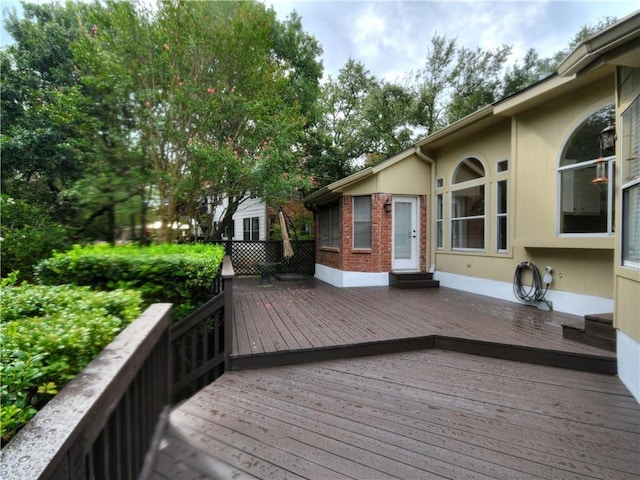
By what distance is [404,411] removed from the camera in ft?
7.64

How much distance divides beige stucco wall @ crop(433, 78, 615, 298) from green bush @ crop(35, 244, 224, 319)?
4.89 metres

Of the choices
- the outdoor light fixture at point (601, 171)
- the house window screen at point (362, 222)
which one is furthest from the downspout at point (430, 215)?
the outdoor light fixture at point (601, 171)

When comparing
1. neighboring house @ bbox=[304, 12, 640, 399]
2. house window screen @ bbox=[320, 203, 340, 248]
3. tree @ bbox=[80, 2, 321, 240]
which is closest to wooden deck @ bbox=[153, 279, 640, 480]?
neighboring house @ bbox=[304, 12, 640, 399]

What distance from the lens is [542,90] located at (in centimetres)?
445

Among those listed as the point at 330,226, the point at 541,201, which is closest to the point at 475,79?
the point at 330,226

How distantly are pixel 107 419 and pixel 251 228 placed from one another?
43.1ft

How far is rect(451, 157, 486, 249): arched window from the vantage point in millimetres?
6195

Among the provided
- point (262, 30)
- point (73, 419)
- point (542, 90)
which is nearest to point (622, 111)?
point (542, 90)

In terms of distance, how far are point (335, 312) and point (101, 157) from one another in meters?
4.13

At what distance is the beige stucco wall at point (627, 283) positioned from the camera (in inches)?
98.6

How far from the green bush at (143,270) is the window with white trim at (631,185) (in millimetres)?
3669

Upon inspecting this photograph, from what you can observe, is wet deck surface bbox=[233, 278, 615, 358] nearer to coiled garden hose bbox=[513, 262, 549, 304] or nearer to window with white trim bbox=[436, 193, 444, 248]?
coiled garden hose bbox=[513, 262, 549, 304]

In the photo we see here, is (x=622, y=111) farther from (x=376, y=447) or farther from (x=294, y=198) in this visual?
(x=294, y=198)

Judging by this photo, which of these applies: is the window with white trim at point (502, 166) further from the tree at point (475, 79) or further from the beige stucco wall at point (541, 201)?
the tree at point (475, 79)
